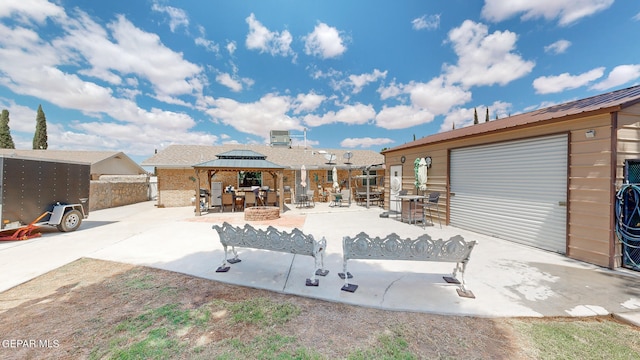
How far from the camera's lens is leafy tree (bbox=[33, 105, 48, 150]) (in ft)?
99.3

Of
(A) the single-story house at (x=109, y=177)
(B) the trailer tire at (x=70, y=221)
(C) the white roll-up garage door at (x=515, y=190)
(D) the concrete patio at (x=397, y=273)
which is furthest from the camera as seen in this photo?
(A) the single-story house at (x=109, y=177)

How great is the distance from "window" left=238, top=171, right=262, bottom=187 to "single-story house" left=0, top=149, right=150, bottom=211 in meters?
8.16

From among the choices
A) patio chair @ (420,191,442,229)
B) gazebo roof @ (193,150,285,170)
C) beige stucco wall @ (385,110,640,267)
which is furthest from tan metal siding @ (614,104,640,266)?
gazebo roof @ (193,150,285,170)

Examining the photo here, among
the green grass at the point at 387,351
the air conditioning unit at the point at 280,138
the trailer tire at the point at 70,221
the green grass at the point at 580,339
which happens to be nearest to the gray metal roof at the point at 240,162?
the trailer tire at the point at 70,221

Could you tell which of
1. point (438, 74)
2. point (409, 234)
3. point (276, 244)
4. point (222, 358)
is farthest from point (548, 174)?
point (438, 74)

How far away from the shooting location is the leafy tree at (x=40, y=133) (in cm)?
3028

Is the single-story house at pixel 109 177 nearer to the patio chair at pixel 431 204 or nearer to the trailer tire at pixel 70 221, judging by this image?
the trailer tire at pixel 70 221

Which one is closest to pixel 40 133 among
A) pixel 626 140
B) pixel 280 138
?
pixel 280 138

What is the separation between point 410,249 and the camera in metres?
3.61

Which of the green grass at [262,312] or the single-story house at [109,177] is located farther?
the single-story house at [109,177]

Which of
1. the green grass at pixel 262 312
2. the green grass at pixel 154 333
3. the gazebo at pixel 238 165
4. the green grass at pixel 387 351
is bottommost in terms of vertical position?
the green grass at pixel 262 312

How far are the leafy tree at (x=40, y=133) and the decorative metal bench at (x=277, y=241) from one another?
151ft

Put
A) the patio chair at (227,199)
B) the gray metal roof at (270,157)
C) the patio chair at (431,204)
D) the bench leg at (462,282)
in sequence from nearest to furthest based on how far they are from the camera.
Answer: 1. the bench leg at (462,282)
2. the patio chair at (431,204)
3. the patio chair at (227,199)
4. the gray metal roof at (270,157)

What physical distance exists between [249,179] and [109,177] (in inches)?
481
